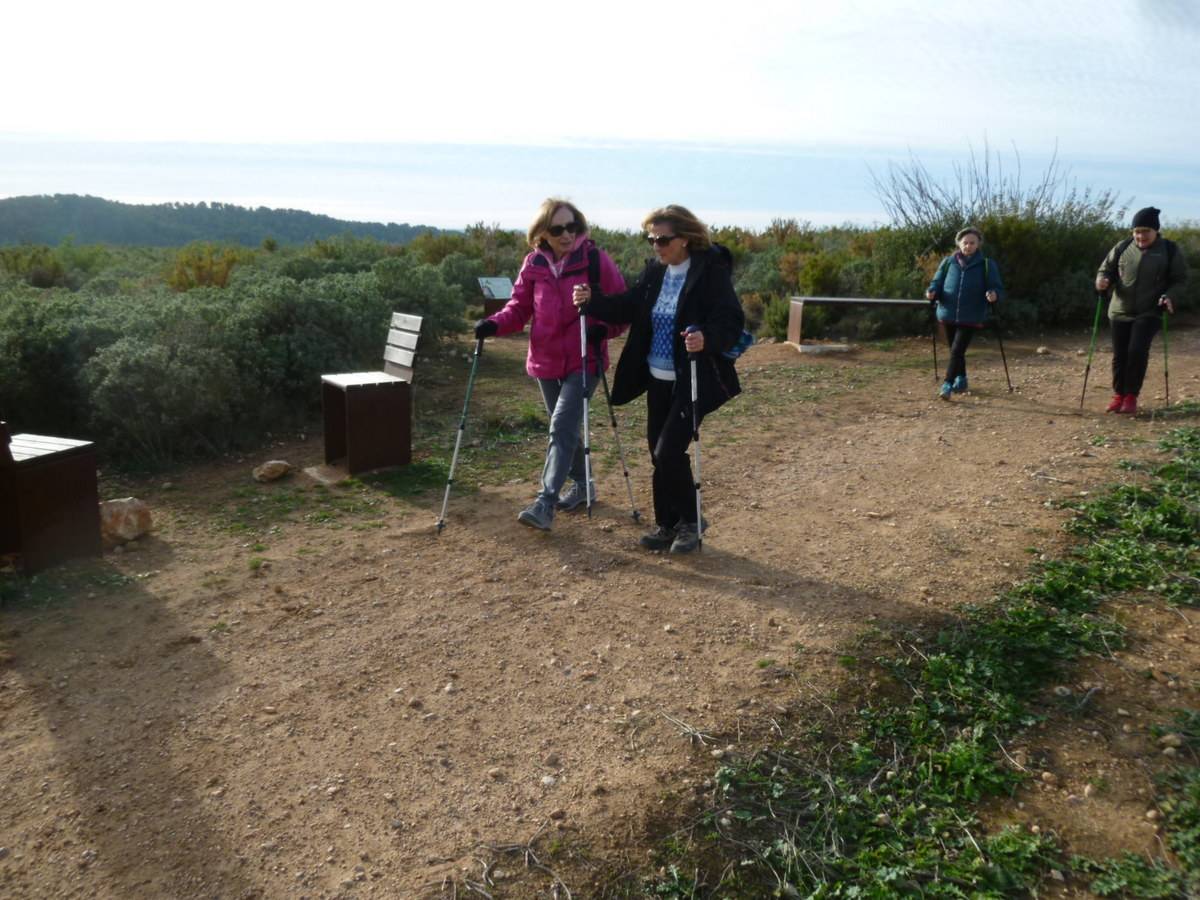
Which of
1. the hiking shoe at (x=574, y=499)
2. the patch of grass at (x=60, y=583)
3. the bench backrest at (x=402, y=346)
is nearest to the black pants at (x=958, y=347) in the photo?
the hiking shoe at (x=574, y=499)

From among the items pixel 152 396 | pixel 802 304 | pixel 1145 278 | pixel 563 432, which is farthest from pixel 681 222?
pixel 802 304

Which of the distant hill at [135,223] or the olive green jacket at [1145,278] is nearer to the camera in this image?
the olive green jacket at [1145,278]

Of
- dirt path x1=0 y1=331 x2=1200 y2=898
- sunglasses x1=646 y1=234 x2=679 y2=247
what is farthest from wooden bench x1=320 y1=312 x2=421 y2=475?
sunglasses x1=646 y1=234 x2=679 y2=247

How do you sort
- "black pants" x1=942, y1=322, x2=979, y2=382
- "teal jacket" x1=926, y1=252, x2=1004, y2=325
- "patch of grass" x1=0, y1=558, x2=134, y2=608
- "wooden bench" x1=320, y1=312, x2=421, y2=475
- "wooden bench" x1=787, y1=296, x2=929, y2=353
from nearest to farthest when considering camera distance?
"patch of grass" x1=0, y1=558, x2=134, y2=608, "wooden bench" x1=320, y1=312, x2=421, y2=475, "teal jacket" x1=926, y1=252, x2=1004, y2=325, "black pants" x1=942, y1=322, x2=979, y2=382, "wooden bench" x1=787, y1=296, x2=929, y2=353

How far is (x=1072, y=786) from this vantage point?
354 cm

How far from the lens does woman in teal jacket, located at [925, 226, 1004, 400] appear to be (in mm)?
9797

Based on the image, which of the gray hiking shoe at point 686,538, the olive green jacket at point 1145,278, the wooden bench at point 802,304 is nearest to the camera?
the gray hiking shoe at point 686,538

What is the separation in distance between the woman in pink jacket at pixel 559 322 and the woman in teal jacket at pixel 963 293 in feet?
17.4

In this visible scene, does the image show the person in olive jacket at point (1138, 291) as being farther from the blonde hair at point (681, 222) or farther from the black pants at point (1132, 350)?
the blonde hair at point (681, 222)

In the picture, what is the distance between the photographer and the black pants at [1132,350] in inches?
344

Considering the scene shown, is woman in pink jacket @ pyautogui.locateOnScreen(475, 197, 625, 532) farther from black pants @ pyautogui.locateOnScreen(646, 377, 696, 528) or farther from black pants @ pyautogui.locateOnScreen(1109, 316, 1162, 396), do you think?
black pants @ pyautogui.locateOnScreen(1109, 316, 1162, 396)

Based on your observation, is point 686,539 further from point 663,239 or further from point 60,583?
point 60,583

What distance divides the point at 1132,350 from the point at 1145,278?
66 centimetres

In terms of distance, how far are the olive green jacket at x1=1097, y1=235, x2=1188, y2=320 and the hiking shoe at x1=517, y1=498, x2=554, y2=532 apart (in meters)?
5.94
